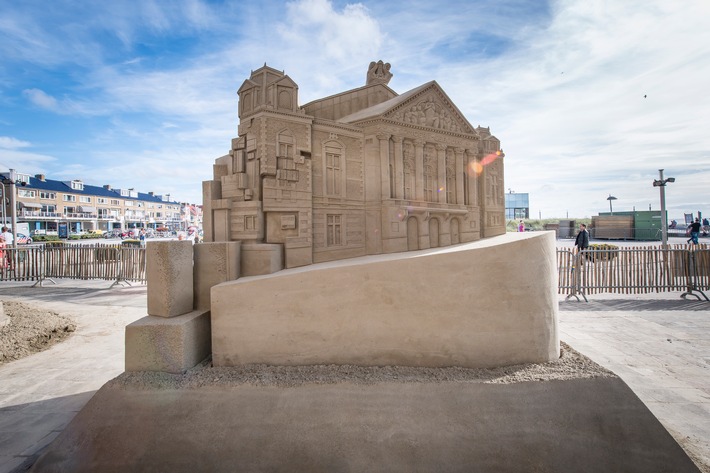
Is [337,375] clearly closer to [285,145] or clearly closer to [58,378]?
[285,145]

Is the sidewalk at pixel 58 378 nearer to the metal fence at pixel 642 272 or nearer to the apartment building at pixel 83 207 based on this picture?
the metal fence at pixel 642 272

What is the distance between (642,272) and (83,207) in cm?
8200

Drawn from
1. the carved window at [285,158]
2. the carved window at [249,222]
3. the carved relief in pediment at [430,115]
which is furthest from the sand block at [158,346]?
the carved relief in pediment at [430,115]

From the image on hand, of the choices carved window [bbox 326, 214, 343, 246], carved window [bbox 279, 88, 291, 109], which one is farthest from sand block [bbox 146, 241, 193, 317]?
carved window [bbox 279, 88, 291, 109]

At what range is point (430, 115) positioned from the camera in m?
8.41

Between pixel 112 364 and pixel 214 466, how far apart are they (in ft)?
14.8

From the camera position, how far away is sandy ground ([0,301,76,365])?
777cm

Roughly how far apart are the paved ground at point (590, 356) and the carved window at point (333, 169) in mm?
6017

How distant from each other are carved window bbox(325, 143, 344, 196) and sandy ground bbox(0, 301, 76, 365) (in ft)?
27.2

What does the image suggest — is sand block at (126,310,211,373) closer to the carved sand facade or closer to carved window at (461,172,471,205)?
the carved sand facade

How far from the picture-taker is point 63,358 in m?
7.49

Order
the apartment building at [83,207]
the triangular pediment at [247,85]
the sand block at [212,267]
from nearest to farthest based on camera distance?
the sand block at [212,267] < the triangular pediment at [247,85] < the apartment building at [83,207]

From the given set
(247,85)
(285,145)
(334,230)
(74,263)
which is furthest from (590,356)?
(74,263)

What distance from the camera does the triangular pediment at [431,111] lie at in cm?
790
